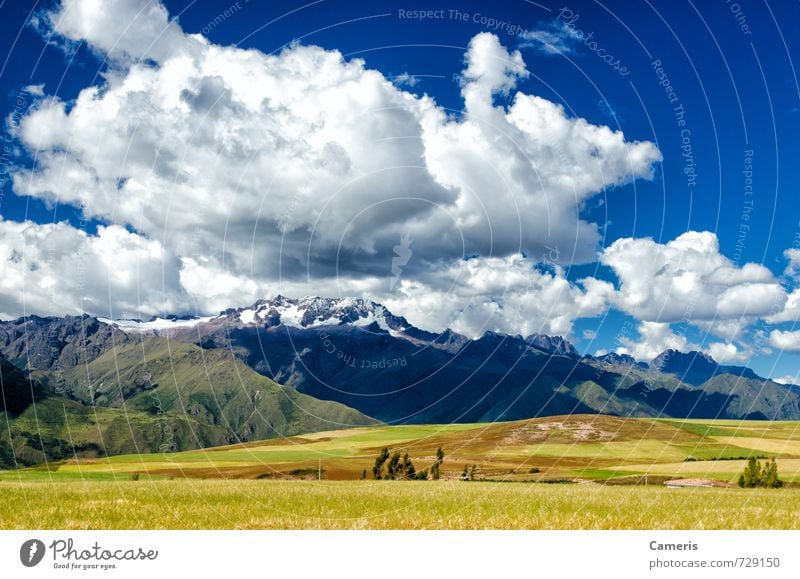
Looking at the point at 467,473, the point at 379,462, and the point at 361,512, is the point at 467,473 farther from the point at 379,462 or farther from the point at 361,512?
the point at 361,512

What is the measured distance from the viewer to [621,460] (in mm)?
147125

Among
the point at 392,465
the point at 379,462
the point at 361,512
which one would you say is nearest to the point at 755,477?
the point at 392,465

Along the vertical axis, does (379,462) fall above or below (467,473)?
above

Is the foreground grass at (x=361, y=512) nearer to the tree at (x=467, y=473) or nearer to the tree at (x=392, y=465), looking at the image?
the tree at (x=392, y=465)

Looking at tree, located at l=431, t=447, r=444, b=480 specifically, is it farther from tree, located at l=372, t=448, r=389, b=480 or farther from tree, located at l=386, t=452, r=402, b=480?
tree, located at l=372, t=448, r=389, b=480

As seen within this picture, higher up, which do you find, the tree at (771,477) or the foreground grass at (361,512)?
the foreground grass at (361,512)

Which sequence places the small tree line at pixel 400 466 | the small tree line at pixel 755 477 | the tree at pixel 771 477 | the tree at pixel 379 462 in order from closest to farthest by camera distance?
the small tree line at pixel 400 466 → the tree at pixel 379 462 → the small tree line at pixel 755 477 → the tree at pixel 771 477

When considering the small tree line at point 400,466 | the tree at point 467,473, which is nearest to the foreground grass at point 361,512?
the small tree line at point 400,466

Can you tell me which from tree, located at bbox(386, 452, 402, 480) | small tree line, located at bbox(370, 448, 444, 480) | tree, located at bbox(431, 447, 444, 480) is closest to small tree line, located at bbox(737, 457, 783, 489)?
tree, located at bbox(431, 447, 444, 480)

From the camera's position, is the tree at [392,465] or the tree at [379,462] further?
the tree at [379,462]

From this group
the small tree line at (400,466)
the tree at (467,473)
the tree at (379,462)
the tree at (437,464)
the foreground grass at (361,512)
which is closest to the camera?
the foreground grass at (361,512)
